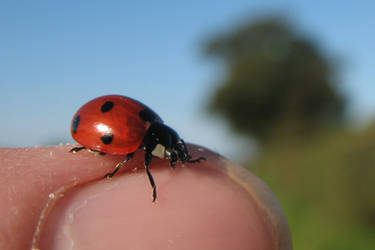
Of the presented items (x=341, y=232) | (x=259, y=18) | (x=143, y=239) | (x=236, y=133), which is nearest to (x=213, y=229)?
(x=143, y=239)

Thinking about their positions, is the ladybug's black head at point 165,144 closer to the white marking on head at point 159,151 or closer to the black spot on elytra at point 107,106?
the white marking on head at point 159,151

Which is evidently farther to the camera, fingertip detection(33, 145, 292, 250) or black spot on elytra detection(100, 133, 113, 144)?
black spot on elytra detection(100, 133, 113, 144)

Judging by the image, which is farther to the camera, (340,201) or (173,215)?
(340,201)

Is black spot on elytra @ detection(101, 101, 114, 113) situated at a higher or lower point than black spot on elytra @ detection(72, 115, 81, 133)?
higher

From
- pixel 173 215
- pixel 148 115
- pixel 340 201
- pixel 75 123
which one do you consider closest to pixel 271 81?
pixel 340 201

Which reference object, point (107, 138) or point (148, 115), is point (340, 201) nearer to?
point (148, 115)

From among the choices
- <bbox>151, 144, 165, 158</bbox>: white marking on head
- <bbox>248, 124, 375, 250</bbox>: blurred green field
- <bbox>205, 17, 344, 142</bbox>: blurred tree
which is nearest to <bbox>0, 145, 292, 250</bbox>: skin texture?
<bbox>151, 144, 165, 158</bbox>: white marking on head

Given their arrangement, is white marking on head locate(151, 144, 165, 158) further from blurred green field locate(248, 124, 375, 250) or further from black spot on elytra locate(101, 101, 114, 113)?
blurred green field locate(248, 124, 375, 250)
